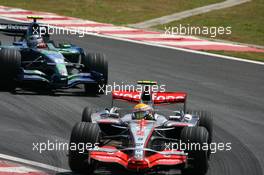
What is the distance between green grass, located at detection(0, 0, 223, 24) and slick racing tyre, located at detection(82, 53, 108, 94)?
1412cm

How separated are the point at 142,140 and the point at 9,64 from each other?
24.3 ft

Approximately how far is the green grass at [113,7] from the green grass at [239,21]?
1.79 metres

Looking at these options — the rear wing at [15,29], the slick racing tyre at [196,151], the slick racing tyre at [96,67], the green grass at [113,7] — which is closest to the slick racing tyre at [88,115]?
the slick racing tyre at [196,151]

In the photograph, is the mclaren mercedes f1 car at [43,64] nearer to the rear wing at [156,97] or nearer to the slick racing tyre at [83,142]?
the rear wing at [156,97]

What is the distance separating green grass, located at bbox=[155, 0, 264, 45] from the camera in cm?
3381

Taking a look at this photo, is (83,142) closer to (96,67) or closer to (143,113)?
(143,113)

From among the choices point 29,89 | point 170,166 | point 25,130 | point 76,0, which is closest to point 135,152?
point 170,166

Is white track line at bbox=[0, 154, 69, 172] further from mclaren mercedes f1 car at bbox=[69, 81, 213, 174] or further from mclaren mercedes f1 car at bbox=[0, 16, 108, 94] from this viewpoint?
mclaren mercedes f1 car at bbox=[0, 16, 108, 94]

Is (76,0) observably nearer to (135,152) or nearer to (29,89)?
(29,89)

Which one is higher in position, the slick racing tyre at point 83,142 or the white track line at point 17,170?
the slick racing tyre at point 83,142

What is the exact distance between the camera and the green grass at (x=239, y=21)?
33812 mm

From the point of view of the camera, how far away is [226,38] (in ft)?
110

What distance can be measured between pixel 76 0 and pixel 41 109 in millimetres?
22007

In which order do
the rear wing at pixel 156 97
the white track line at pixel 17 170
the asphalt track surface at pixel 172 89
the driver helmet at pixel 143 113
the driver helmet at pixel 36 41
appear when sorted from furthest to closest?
the driver helmet at pixel 36 41 → the rear wing at pixel 156 97 → the asphalt track surface at pixel 172 89 → the driver helmet at pixel 143 113 → the white track line at pixel 17 170
